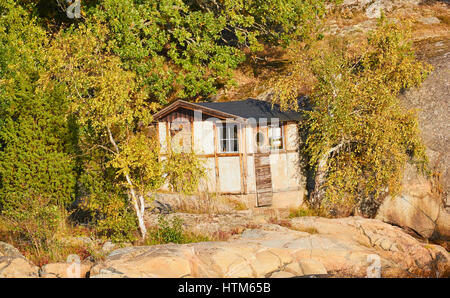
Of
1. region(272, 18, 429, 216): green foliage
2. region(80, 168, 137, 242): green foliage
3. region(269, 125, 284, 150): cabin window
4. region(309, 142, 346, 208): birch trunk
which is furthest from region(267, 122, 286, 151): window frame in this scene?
region(80, 168, 137, 242): green foliage

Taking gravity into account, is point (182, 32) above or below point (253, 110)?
above

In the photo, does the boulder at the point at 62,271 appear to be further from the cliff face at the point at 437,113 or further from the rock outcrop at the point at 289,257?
the cliff face at the point at 437,113

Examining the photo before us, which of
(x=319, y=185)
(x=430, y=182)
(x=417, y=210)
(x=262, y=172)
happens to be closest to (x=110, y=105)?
(x=262, y=172)

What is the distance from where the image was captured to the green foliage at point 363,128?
66.6 ft

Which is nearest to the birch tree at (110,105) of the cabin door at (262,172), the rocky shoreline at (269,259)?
the rocky shoreline at (269,259)

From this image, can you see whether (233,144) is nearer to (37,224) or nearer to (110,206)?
(110,206)

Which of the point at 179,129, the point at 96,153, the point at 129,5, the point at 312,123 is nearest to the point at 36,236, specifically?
the point at 96,153

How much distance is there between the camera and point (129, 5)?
26.1 meters

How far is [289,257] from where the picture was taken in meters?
14.4

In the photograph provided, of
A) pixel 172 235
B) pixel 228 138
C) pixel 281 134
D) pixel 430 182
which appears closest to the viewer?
pixel 172 235

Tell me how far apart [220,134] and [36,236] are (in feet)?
28.5

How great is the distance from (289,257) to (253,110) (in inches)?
360

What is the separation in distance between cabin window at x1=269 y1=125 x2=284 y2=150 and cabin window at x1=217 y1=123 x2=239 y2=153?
5.81 feet

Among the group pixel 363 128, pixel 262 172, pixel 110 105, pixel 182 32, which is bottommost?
pixel 262 172
